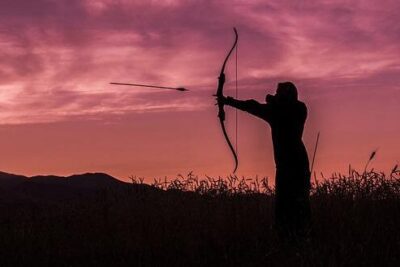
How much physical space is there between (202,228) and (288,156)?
2.02m

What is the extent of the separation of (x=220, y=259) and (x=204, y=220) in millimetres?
2295

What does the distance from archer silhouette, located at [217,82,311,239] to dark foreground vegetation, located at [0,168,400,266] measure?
1.13 feet

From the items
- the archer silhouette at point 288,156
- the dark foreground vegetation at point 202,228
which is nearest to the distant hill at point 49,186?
the dark foreground vegetation at point 202,228

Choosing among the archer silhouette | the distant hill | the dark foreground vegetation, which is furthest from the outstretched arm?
the distant hill

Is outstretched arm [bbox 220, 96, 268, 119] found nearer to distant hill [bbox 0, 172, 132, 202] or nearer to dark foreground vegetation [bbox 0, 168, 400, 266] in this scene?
dark foreground vegetation [bbox 0, 168, 400, 266]

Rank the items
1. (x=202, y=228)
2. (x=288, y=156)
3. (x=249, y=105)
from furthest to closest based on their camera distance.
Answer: (x=202, y=228)
(x=288, y=156)
(x=249, y=105)

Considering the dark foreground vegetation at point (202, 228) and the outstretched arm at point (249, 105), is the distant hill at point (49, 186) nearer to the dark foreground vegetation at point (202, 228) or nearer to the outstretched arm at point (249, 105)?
the dark foreground vegetation at point (202, 228)

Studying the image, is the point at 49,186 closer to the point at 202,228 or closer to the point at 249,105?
the point at 202,228

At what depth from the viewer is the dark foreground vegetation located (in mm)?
8984

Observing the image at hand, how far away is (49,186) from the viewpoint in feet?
89.4

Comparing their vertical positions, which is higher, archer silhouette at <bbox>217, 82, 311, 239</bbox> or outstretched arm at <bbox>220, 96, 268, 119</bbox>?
outstretched arm at <bbox>220, 96, 268, 119</bbox>

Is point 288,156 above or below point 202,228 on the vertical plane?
above

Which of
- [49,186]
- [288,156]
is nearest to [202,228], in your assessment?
[288,156]

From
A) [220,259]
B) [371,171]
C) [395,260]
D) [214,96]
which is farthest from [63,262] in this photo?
[371,171]
